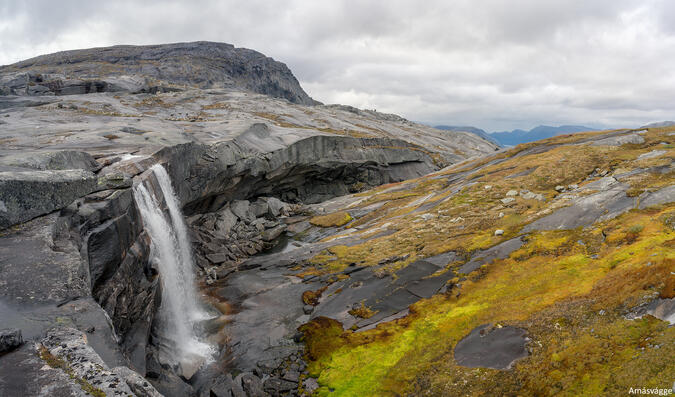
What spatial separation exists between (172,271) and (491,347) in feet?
86.2

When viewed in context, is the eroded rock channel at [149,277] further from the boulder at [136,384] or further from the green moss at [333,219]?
the green moss at [333,219]

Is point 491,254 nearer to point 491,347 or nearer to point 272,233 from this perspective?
point 491,347

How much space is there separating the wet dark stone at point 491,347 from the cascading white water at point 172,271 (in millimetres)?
17666

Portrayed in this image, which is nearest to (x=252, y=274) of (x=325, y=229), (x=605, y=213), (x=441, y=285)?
(x=325, y=229)

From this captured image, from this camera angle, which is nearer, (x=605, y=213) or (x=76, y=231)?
(x=76, y=231)

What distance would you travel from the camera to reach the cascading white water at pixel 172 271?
25.5 m

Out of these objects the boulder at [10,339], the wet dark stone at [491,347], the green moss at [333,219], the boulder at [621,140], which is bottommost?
the wet dark stone at [491,347]

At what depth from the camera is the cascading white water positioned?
1005 inches

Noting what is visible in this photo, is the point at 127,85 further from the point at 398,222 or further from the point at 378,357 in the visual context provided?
the point at 378,357

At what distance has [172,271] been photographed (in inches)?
1188

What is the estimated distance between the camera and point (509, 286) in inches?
890

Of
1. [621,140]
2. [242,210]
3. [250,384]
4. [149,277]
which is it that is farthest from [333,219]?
[621,140]

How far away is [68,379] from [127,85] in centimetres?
14380

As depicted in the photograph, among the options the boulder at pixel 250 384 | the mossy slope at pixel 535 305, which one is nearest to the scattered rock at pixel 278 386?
the boulder at pixel 250 384
